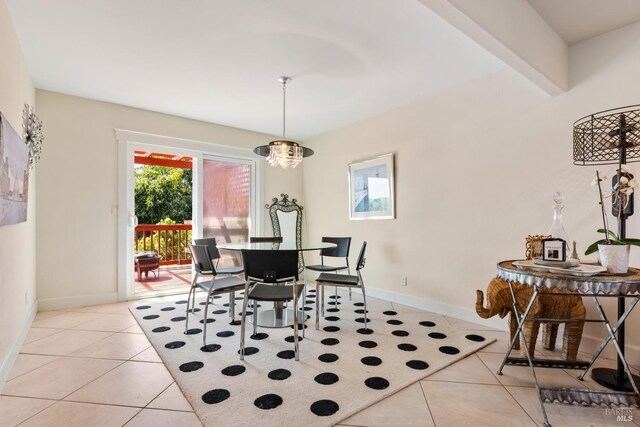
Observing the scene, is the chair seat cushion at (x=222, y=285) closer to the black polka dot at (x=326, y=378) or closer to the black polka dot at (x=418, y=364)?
the black polka dot at (x=326, y=378)

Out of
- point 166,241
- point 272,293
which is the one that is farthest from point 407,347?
point 166,241

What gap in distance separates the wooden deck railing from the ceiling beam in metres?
5.97

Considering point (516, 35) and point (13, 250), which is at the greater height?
point (516, 35)

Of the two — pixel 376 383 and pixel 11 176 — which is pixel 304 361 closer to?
pixel 376 383

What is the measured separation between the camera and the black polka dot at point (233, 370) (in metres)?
2.03

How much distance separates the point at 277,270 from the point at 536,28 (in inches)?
99.7

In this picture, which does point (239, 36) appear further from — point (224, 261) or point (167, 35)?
point (224, 261)

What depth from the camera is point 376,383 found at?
190 cm

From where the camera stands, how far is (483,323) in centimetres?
295

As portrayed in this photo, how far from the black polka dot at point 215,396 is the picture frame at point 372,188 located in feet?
8.76

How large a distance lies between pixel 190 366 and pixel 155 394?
33cm

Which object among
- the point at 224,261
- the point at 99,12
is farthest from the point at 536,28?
the point at 224,261

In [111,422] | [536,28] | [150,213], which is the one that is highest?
[536,28]

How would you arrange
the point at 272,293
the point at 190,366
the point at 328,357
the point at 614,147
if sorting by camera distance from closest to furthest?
the point at 614,147 < the point at 190,366 < the point at 328,357 < the point at 272,293
